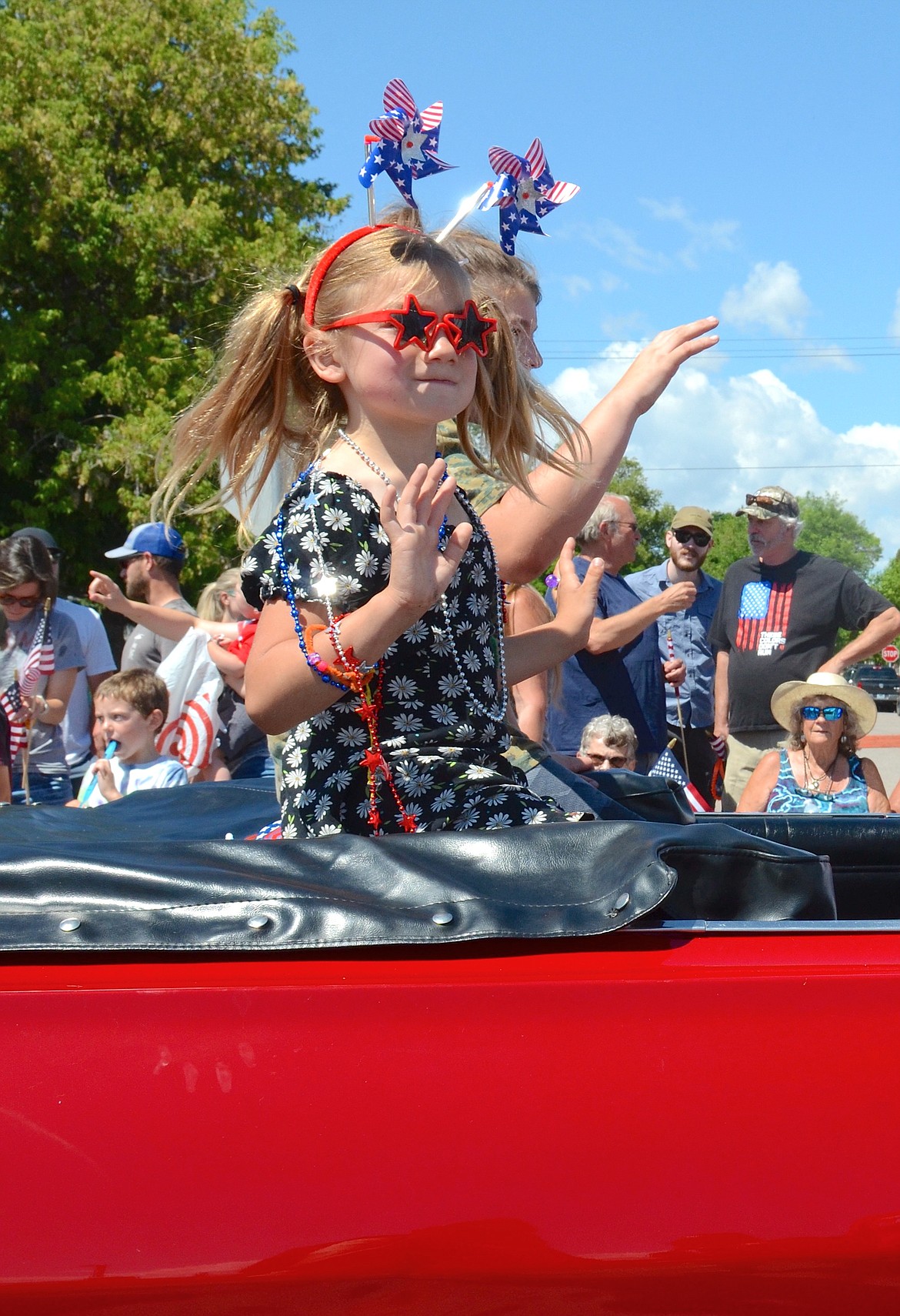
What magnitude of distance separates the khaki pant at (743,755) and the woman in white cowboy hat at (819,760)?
1033 mm

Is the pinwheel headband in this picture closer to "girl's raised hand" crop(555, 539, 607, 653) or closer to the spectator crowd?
"girl's raised hand" crop(555, 539, 607, 653)

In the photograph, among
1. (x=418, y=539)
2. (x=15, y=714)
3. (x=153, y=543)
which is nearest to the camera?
(x=418, y=539)

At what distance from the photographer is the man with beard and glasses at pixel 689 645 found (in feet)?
20.6

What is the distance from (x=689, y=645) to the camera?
6391mm

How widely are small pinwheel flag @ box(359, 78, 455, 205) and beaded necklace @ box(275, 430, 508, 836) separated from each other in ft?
1.85

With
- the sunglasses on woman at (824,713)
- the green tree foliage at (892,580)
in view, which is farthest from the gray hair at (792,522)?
the green tree foliage at (892,580)

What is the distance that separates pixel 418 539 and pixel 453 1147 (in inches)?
30.0

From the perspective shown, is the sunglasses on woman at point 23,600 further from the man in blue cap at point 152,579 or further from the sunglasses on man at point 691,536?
the sunglasses on man at point 691,536

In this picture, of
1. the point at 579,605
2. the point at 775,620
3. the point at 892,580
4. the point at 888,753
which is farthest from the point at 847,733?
the point at 892,580

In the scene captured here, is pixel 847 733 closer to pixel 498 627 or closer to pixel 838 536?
pixel 498 627

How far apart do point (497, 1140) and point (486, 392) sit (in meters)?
1.36

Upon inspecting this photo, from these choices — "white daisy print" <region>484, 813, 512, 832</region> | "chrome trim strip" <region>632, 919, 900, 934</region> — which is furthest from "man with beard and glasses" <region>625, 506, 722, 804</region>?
"chrome trim strip" <region>632, 919, 900, 934</region>

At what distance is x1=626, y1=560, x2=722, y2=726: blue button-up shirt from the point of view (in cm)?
628

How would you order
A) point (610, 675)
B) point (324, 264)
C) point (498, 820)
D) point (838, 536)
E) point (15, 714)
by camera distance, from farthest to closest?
point (838, 536), point (610, 675), point (15, 714), point (324, 264), point (498, 820)
